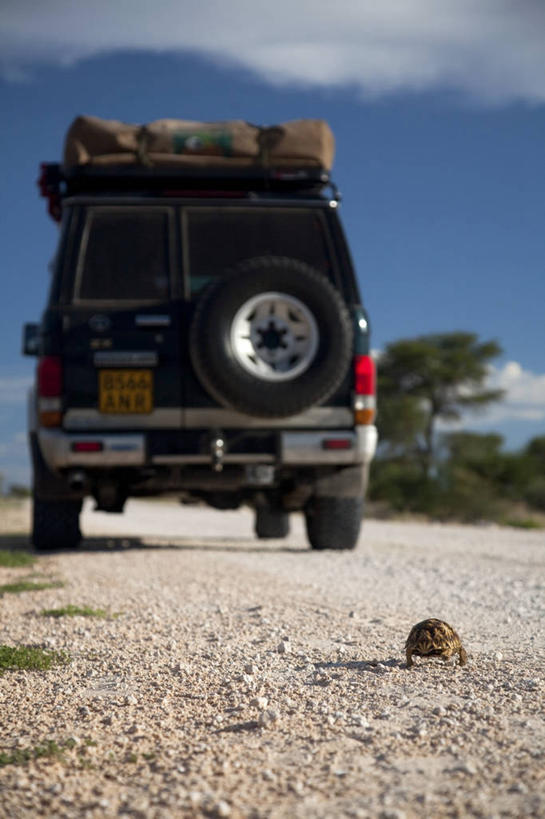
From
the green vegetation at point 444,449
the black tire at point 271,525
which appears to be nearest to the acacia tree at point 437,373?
the green vegetation at point 444,449

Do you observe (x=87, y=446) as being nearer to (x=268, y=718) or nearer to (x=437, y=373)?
(x=268, y=718)

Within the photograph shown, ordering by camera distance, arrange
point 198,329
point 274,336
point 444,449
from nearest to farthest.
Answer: point 198,329 < point 274,336 < point 444,449

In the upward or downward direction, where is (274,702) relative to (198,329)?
downward

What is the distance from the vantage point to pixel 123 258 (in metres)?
6.79

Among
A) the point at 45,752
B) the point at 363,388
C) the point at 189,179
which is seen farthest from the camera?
the point at 189,179

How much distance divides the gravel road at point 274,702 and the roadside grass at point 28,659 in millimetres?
60

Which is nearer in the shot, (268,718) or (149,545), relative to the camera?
(268,718)

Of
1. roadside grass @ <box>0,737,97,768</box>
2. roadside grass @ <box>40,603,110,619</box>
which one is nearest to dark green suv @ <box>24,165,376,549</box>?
roadside grass @ <box>40,603,110,619</box>

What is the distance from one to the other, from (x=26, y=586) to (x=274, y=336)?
2387 mm

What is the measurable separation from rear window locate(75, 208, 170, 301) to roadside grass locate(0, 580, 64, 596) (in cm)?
213

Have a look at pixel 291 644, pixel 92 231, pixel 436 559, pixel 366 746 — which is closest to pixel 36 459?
pixel 92 231

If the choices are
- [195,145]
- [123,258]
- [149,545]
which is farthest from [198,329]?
[149,545]

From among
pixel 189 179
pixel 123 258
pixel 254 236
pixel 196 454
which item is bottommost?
pixel 196 454

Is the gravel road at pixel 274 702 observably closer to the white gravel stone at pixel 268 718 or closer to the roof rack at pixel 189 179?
the white gravel stone at pixel 268 718
